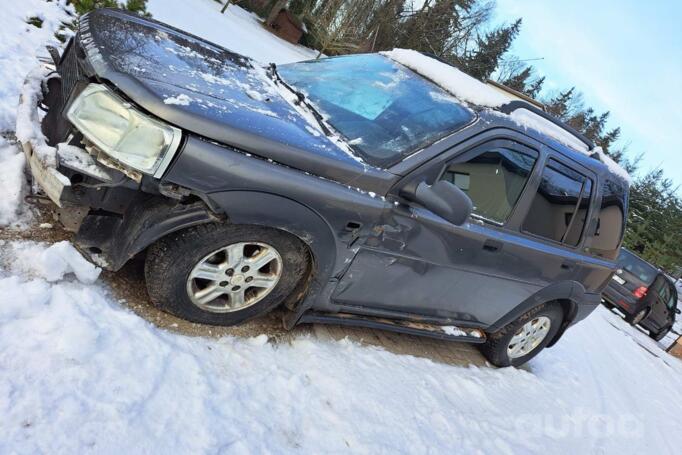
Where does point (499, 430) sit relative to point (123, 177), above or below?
below

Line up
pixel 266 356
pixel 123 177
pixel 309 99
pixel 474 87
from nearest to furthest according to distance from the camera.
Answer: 1. pixel 123 177
2. pixel 266 356
3. pixel 309 99
4. pixel 474 87

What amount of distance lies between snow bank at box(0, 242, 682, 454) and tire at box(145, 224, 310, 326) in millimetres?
161

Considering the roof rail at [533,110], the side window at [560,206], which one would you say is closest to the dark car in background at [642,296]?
the roof rail at [533,110]

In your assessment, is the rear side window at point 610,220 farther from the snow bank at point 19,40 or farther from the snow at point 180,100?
the snow bank at point 19,40

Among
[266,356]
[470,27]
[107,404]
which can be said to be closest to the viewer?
[107,404]

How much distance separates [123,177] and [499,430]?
3019 millimetres

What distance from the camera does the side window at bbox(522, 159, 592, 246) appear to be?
3439 millimetres

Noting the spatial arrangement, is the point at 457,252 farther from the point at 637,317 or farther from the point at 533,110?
the point at 637,317

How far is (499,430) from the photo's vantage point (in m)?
3.41

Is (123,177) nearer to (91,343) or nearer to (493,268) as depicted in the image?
(91,343)

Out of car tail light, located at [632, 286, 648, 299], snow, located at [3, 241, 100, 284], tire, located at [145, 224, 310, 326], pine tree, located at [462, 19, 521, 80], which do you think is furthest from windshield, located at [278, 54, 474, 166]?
pine tree, located at [462, 19, 521, 80]

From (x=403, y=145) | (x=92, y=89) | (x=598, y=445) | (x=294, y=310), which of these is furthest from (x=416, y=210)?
(x=598, y=445)

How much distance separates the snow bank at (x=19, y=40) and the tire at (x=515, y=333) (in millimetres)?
4298

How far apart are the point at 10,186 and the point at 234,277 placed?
148 cm
